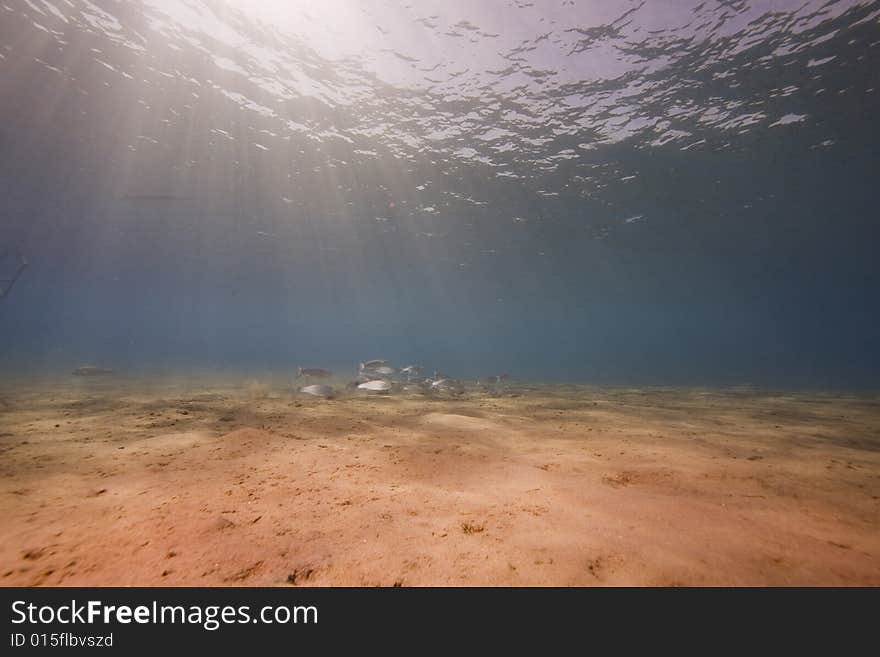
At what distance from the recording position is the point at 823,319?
9244 cm

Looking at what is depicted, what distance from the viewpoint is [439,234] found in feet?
108

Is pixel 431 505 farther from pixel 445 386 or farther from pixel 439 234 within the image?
pixel 439 234

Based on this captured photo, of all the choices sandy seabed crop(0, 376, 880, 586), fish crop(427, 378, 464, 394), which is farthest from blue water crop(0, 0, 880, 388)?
sandy seabed crop(0, 376, 880, 586)

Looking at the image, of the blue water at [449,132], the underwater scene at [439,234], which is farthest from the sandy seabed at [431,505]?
the blue water at [449,132]

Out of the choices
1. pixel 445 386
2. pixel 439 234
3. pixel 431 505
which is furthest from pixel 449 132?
pixel 431 505

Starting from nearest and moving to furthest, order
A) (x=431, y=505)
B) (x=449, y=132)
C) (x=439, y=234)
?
1. (x=431, y=505)
2. (x=449, y=132)
3. (x=439, y=234)

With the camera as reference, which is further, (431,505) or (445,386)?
(445,386)

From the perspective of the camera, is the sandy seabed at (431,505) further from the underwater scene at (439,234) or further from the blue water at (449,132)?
the blue water at (449,132)

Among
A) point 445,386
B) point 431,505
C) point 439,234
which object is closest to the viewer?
point 431,505

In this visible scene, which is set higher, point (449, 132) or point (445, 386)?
point (449, 132)

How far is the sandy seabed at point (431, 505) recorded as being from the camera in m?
2.57

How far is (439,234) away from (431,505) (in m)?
30.9

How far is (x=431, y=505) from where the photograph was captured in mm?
3779
